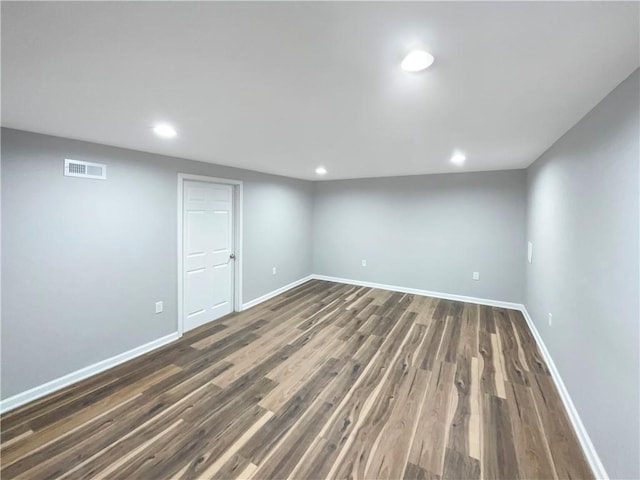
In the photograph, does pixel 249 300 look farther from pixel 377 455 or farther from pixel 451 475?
pixel 451 475

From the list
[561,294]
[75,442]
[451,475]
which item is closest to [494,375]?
[561,294]

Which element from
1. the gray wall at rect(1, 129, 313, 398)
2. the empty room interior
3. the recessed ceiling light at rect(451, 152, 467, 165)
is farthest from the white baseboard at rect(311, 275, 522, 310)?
the gray wall at rect(1, 129, 313, 398)

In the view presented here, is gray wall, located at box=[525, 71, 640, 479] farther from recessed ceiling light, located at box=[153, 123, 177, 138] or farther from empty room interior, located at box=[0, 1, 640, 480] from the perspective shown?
recessed ceiling light, located at box=[153, 123, 177, 138]

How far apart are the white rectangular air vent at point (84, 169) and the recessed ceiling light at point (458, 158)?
12.7 ft

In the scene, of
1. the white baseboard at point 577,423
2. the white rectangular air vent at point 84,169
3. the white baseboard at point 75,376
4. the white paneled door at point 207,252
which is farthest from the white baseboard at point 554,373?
the white rectangular air vent at point 84,169

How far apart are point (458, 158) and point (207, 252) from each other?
3.70m

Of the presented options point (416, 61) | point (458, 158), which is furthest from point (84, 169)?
point (458, 158)

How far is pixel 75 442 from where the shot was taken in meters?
1.91

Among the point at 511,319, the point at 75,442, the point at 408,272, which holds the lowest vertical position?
the point at 75,442

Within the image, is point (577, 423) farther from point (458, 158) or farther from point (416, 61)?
point (458, 158)

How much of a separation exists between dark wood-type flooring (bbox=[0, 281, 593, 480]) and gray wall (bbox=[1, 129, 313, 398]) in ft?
→ 1.12

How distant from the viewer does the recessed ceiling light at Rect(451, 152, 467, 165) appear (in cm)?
330

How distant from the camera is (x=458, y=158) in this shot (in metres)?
3.55

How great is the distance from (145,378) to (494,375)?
344cm
